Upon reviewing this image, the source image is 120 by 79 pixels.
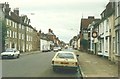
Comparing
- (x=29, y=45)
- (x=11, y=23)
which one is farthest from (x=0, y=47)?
(x=29, y=45)

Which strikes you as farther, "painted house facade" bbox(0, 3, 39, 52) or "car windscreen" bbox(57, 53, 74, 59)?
"painted house facade" bbox(0, 3, 39, 52)

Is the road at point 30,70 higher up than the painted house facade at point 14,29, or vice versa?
the painted house facade at point 14,29

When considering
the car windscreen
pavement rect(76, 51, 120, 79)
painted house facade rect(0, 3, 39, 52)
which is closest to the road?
pavement rect(76, 51, 120, 79)

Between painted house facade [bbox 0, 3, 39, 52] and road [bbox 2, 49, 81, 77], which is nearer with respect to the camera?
road [bbox 2, 49, 81, 77]

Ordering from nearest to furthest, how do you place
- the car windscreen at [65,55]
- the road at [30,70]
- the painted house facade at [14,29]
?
the road at [30,70], the car windscreen at [65,55], the painted house facade at [14,29]

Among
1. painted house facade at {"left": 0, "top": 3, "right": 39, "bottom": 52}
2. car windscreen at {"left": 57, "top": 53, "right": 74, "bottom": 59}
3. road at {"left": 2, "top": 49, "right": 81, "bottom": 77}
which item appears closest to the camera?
road at {"left": 2, "top": 49, "right": 81, "bottom": 77}

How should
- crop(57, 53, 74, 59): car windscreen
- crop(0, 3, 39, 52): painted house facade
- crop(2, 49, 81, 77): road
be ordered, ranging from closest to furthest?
crop(2, 49, 81, 77): road < crop(57, 53, 74, 59): car windscreen < crop(0, 3, 39, 52): painted house facade

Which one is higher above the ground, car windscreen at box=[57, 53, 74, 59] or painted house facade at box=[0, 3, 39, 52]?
painted house facade at box=[0, 3, 39, 52]

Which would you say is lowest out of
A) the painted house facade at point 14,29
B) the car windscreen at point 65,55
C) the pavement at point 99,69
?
the pavement at point 99,69

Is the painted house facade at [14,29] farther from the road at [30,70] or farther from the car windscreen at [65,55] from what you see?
the car windscreen at [65,55]

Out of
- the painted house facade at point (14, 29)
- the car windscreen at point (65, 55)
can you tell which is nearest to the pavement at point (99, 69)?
the car windscreen at point (65, 55)

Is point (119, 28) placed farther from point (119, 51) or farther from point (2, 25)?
point (2, 25)

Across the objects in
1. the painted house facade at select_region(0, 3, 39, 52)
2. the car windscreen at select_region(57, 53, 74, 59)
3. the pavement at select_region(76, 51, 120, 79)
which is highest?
the painted house facade at select_region(0, 3, 39, 52)

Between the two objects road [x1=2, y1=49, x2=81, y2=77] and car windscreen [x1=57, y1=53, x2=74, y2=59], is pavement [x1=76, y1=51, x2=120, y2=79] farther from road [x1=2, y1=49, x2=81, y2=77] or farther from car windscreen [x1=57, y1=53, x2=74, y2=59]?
car windscreen [x1=57, y1=53, x2=74, y2=59]
